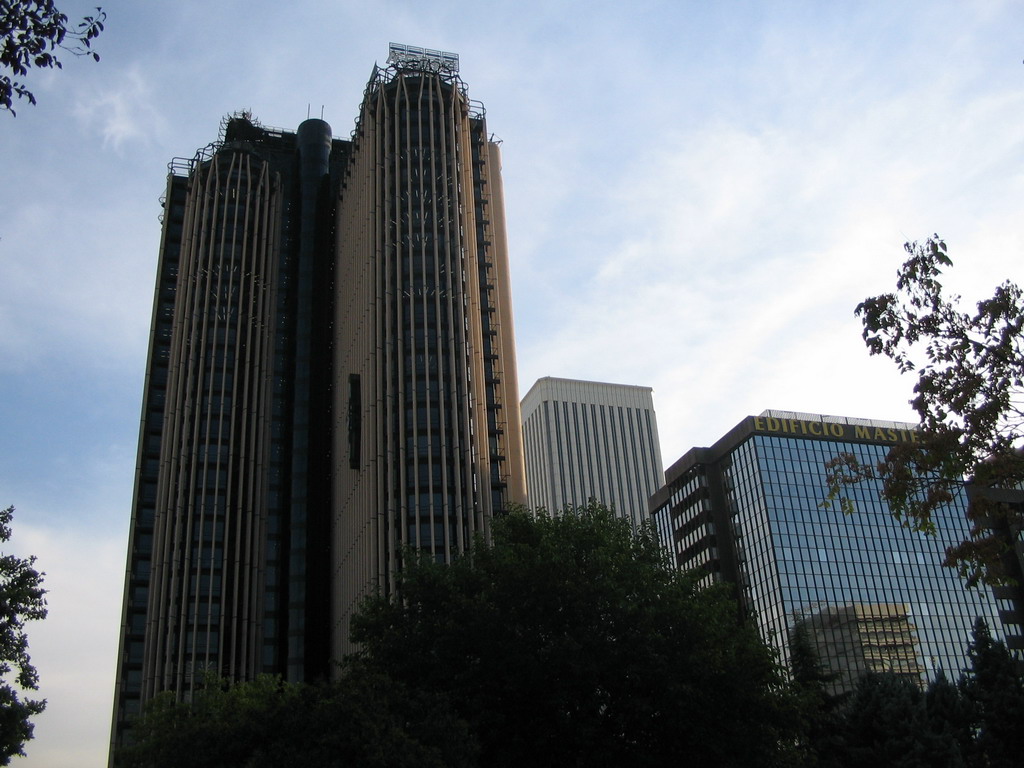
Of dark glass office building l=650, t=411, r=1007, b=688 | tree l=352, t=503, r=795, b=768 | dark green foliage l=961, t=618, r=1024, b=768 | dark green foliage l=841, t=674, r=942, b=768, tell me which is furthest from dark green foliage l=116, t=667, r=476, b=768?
dark glass office building l=650, t=411, r=1007, b=688

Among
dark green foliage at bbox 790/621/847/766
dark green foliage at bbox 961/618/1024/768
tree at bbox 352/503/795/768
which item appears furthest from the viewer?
dark green foliage at bbox 961/618/1024/768

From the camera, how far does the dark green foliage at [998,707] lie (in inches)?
2267

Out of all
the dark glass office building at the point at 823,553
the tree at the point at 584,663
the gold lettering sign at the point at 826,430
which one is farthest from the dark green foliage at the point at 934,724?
the gold lettering sign at the point at 826,430

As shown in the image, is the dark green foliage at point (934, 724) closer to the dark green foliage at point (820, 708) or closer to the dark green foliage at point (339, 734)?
the dark green foliage at point (820, 708)

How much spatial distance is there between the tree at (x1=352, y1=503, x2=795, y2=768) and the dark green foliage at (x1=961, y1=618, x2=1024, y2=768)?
2736cm

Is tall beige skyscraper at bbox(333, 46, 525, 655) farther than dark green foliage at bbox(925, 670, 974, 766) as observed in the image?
Yes

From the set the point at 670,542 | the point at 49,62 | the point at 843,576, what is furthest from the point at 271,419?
the point at 49,62

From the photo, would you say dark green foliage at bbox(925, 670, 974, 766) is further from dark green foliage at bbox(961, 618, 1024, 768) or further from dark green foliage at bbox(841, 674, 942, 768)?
dark green foliage at bbox(841, 674, 942, 768)

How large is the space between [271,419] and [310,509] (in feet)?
37.7

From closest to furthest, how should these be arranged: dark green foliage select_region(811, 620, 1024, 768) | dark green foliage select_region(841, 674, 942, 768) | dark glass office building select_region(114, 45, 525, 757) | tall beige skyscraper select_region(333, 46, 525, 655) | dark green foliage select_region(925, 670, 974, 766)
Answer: dark green foliage select_region(841, 674, 942, 768), dark green foliage select_region(811, 620, 1024, 768), dark green foliage select_region(925, 670, 974, 766), tall beige skyscraper select_region(333, 46, 525, 655), dark glass office building select_region(114, 45, 525, 757)

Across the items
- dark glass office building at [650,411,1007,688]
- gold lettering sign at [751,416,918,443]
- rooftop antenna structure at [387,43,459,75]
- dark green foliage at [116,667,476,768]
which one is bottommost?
dark green foliage at [116,667,476,768]

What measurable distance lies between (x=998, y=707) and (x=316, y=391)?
3097 inches

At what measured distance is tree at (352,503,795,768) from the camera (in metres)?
35.8

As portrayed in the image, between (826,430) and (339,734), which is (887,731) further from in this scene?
(826,430)
